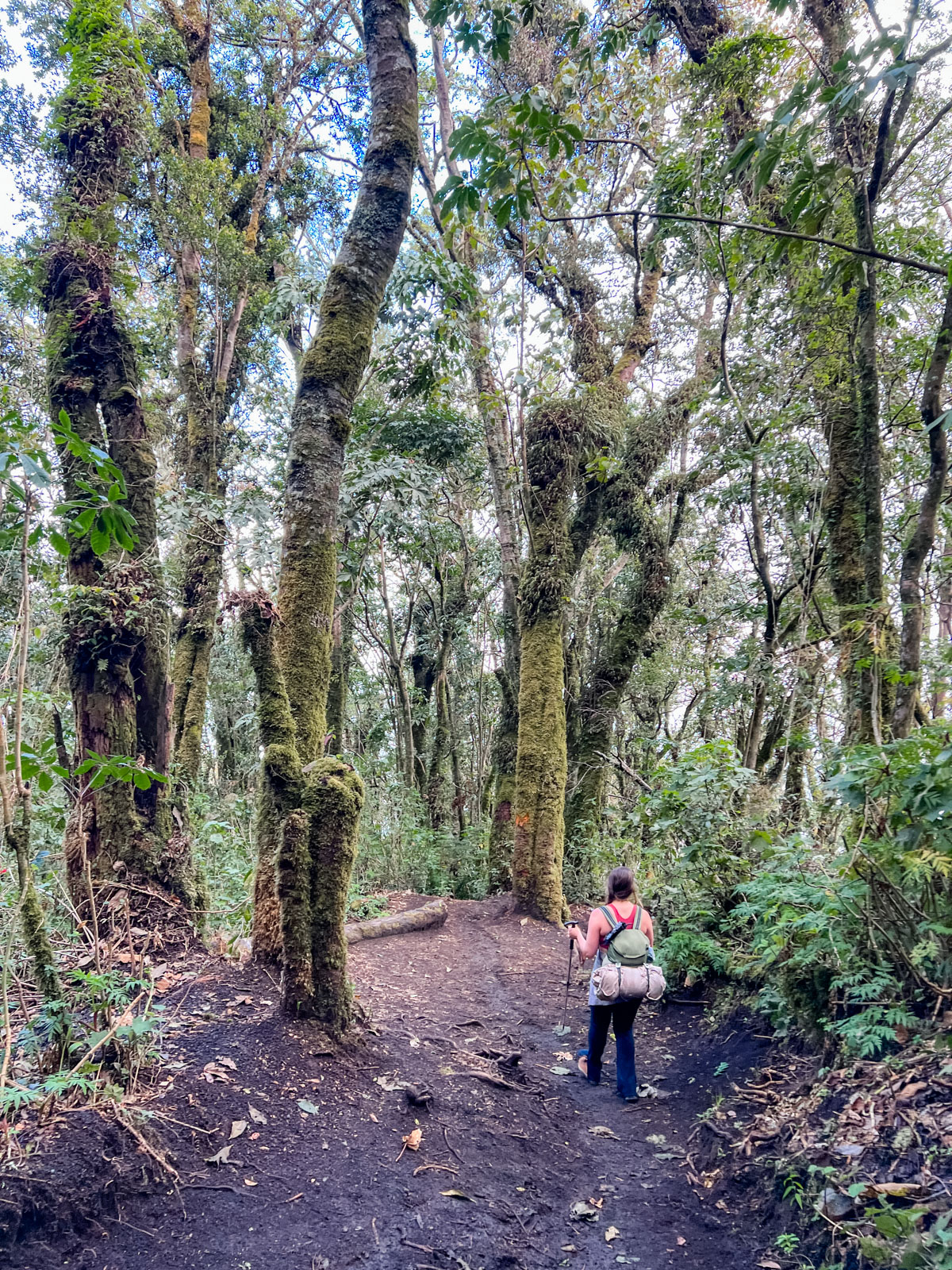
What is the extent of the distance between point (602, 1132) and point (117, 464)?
19.0 ft

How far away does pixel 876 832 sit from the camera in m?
3.40

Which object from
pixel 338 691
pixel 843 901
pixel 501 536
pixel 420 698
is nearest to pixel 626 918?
pixel 843 901

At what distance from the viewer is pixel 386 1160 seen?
3195mm

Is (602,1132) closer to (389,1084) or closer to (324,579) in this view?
(389,1084)

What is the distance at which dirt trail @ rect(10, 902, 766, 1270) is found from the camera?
2523mm

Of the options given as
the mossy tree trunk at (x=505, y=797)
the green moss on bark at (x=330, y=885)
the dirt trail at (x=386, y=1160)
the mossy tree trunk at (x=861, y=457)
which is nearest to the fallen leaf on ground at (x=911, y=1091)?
the dirt trail at (x=386, y=1160)

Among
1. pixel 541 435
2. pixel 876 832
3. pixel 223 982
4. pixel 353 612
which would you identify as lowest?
pixel 223 982

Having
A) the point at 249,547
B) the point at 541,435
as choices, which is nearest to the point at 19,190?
the point at 249,547

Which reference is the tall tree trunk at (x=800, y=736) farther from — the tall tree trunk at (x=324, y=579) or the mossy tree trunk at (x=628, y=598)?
the tall tree trunk at (x=324, y=579)

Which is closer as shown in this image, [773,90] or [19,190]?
[773,90]

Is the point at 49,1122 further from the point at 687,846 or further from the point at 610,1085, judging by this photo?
the point at 687,846

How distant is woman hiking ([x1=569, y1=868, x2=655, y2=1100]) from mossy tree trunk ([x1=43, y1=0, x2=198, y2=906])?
287 cm

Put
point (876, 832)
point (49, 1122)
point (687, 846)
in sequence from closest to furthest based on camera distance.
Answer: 1. point (49, 1122)
2. point (876, 832)
3. point (687, 846)

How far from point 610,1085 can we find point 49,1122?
3.47 m
